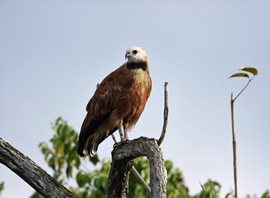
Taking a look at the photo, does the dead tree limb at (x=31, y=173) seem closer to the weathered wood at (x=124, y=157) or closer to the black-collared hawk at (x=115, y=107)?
the weathered wood at (x=124, y=157)

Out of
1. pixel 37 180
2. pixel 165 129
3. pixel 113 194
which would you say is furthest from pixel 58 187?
pixel 165 129

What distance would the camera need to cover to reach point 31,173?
5.26 metres

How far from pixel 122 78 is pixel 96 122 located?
63 cm

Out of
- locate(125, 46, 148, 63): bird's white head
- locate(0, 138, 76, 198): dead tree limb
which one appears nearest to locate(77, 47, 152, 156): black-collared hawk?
locate(125, 46, 148, 63): bird's white head

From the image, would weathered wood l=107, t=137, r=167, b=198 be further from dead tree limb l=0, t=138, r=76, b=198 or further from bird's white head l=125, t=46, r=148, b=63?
bird's white head l=125, t=46, r=148, b=63

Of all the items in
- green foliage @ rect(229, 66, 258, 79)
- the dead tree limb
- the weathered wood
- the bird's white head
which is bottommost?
the dead tree limb

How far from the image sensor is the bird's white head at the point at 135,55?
7.62 m

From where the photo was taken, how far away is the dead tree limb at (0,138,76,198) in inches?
205

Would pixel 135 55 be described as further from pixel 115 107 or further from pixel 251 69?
pixel 251 69

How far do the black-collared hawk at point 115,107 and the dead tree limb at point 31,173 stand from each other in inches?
77.1

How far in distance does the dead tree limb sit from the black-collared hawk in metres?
1.96

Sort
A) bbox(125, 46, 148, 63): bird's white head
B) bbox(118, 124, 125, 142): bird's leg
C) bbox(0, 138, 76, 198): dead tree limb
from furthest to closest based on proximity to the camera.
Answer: bbox(125, 46, 148, 63): bird's white head → bbox(118, 124, 125, 142): bird's leg → bbox(0, 138, 76, 198): dead tree limb

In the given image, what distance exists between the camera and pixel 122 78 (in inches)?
292

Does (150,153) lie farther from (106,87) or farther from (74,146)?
(74,146)
